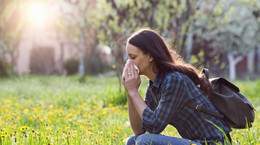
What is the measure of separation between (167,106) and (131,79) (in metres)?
0.39

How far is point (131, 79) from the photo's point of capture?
2.34 metres

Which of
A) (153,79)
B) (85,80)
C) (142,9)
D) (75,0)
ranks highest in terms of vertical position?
(75,0)

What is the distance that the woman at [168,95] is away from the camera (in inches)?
84.4

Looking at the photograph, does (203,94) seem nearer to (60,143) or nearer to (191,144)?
(191,144)

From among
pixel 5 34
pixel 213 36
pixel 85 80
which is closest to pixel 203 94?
pixel 85 80

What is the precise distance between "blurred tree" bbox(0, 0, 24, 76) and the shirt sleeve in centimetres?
1199

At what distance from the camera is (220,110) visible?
2225 mm

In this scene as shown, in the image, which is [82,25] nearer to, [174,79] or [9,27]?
[9,27]

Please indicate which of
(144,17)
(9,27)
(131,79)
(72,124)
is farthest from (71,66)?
(131,79)

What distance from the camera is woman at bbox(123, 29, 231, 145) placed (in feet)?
7.03

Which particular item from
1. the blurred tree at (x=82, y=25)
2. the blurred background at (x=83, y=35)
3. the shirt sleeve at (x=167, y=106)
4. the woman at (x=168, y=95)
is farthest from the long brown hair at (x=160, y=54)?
the blurred tree at (x=82, y=25)

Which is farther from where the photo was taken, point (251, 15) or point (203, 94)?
point (251, 15)

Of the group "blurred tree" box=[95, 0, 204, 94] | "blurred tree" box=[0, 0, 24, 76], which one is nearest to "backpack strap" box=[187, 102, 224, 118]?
"blurred tree" box=[95, 0, 204, 94]

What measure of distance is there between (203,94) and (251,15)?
20.1 meters
